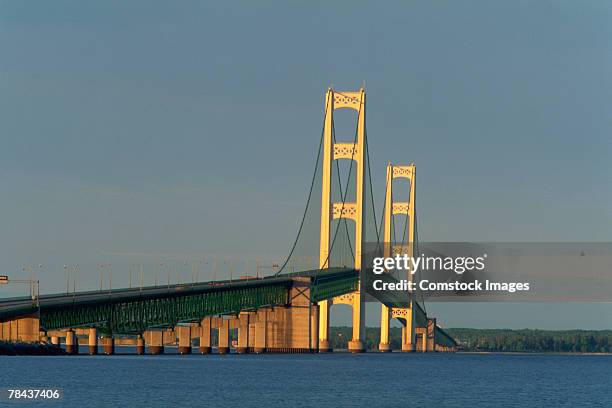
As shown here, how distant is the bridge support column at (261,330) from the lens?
456ft

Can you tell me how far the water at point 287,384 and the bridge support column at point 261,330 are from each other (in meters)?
22.8

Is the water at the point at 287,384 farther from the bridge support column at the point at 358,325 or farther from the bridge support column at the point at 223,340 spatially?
the bridge support column at the point at 358,325

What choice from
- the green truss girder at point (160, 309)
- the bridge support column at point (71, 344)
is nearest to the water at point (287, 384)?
the green truss girder at point (160, 309)

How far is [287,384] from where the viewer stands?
82.8 meters

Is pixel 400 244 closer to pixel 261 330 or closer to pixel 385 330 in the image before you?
pixel 385 330

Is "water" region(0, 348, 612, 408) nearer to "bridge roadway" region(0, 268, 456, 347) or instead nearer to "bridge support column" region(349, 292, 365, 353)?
"bridge roadway" region(0, 268, 456, 347)

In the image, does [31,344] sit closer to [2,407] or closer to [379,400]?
[379,400]

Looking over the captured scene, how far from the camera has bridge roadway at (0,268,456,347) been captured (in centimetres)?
9800

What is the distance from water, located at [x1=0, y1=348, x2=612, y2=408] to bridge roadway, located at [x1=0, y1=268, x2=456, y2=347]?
2.97 m

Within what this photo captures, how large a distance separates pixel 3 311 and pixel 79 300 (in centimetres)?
1502

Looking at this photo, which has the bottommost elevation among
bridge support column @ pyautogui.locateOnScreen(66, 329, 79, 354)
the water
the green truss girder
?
the water

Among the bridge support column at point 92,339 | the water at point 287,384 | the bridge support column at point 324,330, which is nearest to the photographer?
the water at point 287,384

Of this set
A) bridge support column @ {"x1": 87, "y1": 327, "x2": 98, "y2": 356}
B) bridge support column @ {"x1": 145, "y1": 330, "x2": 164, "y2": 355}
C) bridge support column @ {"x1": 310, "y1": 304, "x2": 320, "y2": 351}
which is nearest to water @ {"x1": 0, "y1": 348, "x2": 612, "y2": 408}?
bridge support column @ {"x1": 87, "y1": 327, "x2": 98, "y2": 356}

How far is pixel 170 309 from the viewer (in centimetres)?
11975
